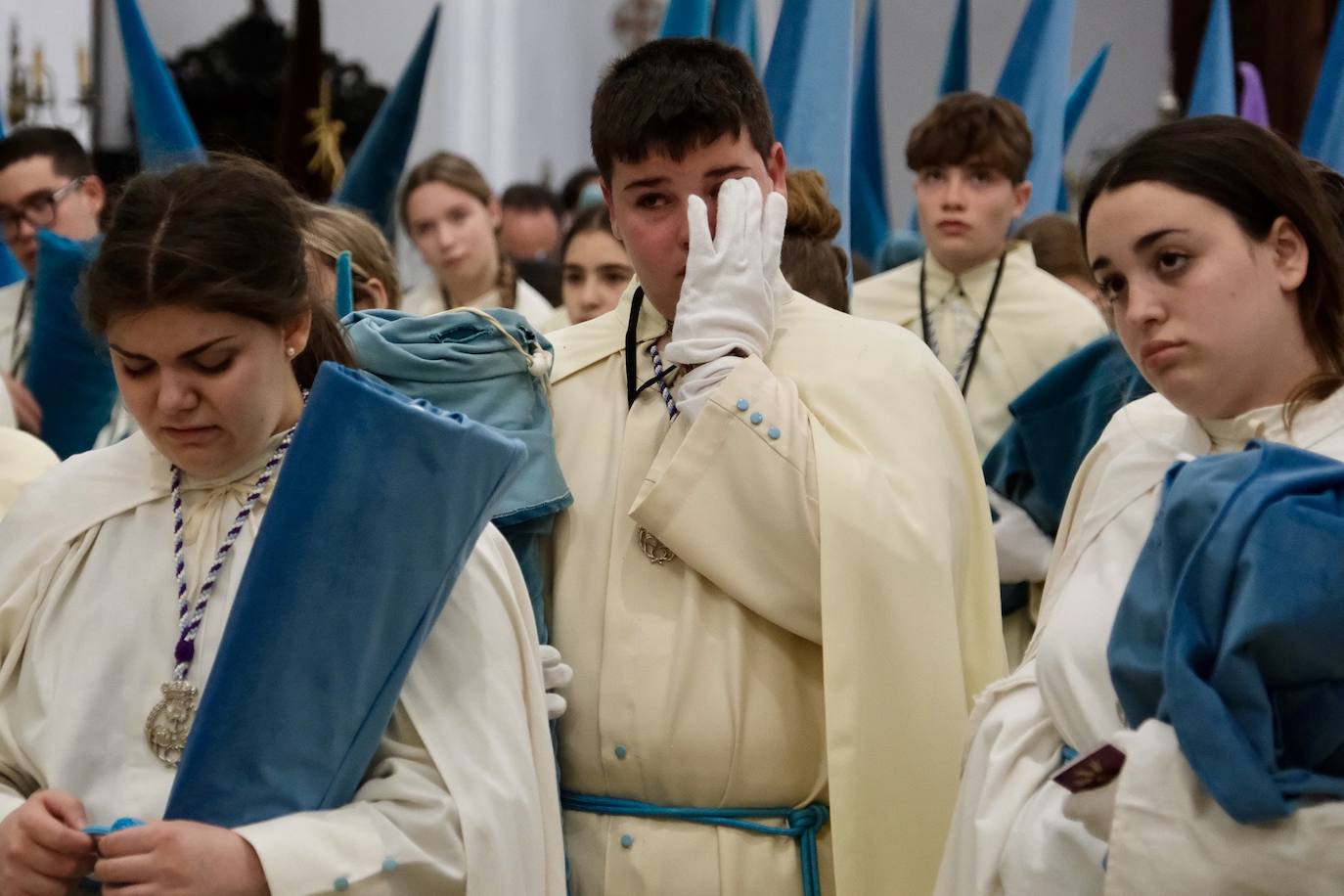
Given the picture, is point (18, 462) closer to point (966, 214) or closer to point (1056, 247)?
point (966, 214)

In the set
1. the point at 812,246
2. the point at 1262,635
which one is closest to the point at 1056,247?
the point at 812,246

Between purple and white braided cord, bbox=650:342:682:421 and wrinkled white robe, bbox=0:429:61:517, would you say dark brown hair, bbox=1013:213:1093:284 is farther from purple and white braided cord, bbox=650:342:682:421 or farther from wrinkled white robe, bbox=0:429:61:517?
wrinkled white robe, bbox=0:429:61:517

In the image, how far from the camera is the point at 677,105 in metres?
2.62

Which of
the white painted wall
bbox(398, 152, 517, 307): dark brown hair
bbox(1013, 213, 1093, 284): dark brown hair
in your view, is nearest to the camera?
bbox(1013, 213, 1093, 284): dark brown hair

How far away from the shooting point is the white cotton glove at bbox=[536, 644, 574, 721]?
2.47m

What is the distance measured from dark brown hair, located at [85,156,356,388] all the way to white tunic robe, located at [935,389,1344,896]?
0.99 metres

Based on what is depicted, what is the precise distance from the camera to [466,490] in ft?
6.89

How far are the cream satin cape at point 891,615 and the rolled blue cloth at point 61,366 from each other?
205 centimetres

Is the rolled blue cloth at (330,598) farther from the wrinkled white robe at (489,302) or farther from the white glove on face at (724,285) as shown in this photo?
the wrinkled white robe at (489,302)

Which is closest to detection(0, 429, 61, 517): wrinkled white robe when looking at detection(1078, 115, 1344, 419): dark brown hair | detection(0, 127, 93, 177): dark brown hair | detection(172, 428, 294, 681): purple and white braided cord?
detection(172, 428, 294, 681): purple and white braided cord

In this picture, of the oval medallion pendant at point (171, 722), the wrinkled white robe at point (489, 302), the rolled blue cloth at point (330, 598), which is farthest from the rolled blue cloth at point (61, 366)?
the rolled blue cloth at point (330, 598)

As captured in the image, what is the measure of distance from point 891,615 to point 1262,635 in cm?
86

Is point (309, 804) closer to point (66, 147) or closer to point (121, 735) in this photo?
point (121, 735)

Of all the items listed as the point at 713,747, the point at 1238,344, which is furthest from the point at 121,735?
the point at 1238,344
